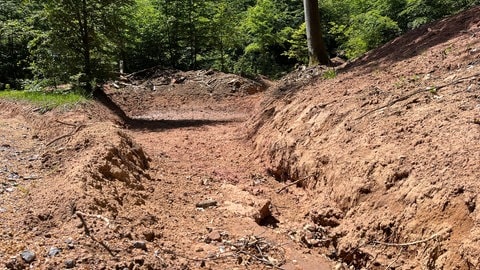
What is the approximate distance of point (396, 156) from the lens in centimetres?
459

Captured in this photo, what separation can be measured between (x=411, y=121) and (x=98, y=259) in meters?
3.53

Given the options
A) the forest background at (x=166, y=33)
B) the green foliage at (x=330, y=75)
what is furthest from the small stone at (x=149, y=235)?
the forest background at (x=166, y=33)

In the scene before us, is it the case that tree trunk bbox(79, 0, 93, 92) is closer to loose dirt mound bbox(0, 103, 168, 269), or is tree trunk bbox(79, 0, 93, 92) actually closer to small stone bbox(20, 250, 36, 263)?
loose dirt mound bbox(0, 103, 168, 269)

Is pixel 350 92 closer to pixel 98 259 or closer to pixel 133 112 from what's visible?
pixel 98 259

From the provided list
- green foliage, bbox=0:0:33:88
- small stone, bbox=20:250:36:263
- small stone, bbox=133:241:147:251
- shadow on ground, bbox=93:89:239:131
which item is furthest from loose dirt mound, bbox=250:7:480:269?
green foliage, bbox=0:0:33:88

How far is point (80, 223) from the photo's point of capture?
388 centimetres

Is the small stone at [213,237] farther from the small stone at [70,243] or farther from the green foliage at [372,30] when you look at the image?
the green foliage at [372,30]

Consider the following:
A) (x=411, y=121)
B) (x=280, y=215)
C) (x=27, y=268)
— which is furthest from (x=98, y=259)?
(x=411, y=121)

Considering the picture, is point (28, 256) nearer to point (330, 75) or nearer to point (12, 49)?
point (330, 75)

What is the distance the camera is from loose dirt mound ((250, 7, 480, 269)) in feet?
12.2

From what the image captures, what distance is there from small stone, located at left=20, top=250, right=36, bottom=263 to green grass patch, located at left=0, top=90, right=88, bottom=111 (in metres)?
6.46

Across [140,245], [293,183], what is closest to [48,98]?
[293,183]

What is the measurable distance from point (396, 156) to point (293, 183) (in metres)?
1.85

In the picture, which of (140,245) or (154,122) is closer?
(140,245)
